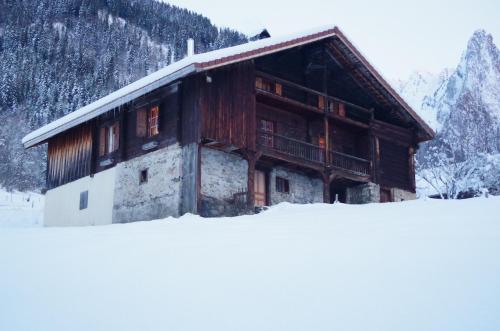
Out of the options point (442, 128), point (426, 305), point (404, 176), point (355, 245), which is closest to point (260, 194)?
point (404, 176)

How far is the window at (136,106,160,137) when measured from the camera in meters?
21.1

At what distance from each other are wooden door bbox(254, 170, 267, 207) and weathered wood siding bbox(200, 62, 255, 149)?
8.74 ft

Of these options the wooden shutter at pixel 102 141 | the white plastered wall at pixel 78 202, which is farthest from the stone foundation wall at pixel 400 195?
the wooden shutter at pixel 102 141

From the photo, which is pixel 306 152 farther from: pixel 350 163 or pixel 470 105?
pixel 470 105

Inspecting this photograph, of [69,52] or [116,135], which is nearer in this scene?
[116,135]

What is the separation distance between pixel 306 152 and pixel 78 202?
9.72 metres

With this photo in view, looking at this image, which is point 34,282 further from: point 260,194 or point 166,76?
point 260,194

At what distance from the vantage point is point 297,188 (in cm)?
2412

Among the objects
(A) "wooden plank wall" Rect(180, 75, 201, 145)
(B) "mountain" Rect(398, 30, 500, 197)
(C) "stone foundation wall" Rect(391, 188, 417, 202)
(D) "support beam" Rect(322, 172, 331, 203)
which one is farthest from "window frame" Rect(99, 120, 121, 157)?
(B) "mountain" Rect(398, 30, 500, 197)

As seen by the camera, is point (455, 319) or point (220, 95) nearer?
point (455, 319)

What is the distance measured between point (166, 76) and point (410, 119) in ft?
46.3

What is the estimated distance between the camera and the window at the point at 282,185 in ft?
77.6

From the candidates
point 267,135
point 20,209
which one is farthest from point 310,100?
point 20,209

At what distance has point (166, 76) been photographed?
18422 millimetres
